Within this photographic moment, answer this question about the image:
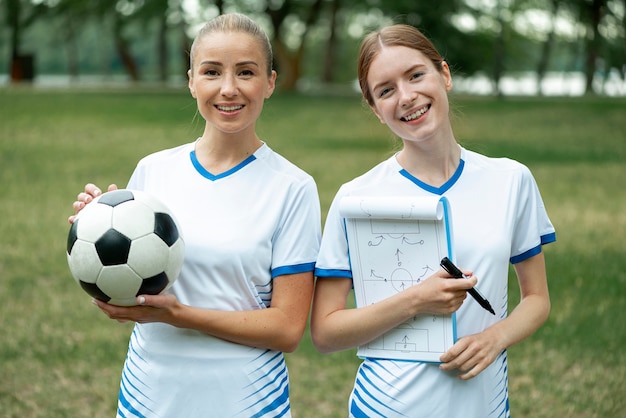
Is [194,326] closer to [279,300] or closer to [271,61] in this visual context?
[279,300]

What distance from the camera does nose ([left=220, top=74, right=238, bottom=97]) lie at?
8.35ft

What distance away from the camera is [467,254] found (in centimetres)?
248

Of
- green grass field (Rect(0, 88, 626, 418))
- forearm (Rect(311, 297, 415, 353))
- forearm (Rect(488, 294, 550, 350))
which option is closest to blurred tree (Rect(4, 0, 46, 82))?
green grass field (Rect(0, 88, 626, 418))

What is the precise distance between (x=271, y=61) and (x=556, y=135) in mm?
17480

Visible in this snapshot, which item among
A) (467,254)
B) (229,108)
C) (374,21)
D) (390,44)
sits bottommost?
(374,21)

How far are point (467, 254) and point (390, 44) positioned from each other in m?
0.63

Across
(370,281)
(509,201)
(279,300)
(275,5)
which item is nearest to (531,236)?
(509,201)

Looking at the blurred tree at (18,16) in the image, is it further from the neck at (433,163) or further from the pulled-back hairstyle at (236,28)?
the neck at (433,163)

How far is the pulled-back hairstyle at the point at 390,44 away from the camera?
2.59 m

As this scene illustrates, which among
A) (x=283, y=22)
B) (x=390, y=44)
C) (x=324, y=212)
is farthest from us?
(x=283, y=22)

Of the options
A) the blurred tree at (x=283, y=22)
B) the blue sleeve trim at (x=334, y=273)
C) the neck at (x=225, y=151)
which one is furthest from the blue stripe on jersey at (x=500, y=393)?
the blurred tree at (x=283, y=22)

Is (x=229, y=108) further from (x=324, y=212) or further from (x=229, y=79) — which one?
(x=324, y=212)

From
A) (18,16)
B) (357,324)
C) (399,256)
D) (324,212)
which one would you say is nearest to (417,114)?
(399,256)

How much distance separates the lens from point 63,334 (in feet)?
20.6
